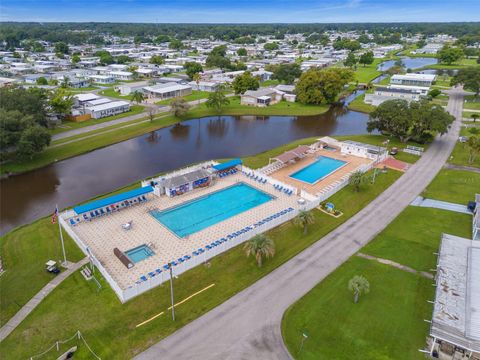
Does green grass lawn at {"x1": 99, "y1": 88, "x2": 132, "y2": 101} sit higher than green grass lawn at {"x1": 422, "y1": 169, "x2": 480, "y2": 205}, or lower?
higher

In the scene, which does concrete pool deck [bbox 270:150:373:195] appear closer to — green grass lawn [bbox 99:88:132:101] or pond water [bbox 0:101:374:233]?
pond water [bbox 0:101:374:233]

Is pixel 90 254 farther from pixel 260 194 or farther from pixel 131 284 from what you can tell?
pixel 260 194

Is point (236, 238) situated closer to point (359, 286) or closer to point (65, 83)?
point (359, 286)

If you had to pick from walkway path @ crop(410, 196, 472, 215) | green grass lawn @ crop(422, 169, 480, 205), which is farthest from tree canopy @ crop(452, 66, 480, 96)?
walkway path @ crop(410, 196, 472, 215)

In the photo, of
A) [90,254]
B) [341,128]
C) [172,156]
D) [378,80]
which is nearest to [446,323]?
[90,254]

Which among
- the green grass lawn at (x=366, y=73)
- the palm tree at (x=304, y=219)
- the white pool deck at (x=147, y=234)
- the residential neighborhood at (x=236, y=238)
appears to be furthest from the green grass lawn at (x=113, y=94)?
the green grass lawn at (x=366, y=73)

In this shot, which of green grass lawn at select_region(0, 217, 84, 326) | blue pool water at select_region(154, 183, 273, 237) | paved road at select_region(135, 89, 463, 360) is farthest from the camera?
blue pool water at select_region(154, 183, 273, 237)
